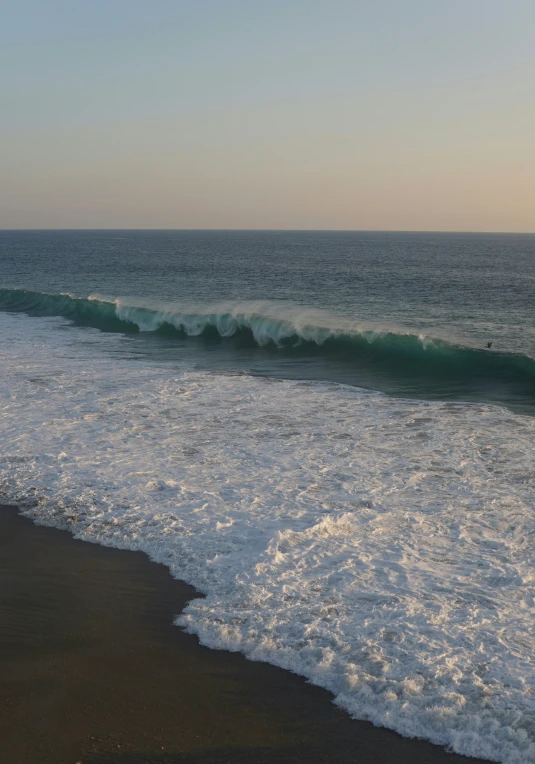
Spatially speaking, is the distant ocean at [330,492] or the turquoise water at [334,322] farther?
the turquoise water at [334,322]

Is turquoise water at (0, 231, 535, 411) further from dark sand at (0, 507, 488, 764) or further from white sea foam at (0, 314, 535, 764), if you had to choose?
dark sand at (0, 507, 488, 764)

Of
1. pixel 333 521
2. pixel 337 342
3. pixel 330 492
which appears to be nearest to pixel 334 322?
pixel 337 342

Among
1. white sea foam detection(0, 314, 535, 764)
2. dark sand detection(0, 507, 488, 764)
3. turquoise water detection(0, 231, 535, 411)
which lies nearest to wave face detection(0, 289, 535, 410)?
turquoise water detection(0, 231, 535, 411)

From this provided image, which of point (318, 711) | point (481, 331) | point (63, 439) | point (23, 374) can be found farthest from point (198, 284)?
point (318, 711)

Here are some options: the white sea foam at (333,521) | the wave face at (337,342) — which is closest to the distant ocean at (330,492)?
the white sea foam at (333,521)

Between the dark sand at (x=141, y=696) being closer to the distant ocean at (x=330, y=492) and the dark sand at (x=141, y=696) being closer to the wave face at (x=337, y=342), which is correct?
the distant ocean at (x=330, y=492)

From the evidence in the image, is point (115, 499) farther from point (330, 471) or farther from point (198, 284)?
point (198, 284)
